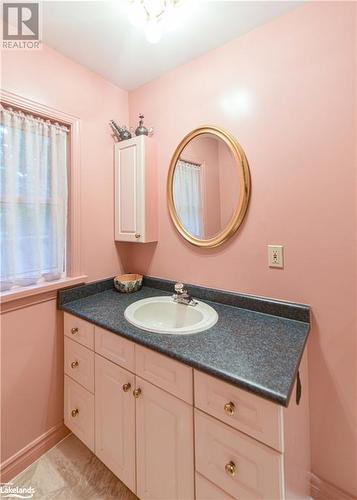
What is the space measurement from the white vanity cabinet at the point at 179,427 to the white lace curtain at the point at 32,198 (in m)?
0.39

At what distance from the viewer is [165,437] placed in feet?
3.12

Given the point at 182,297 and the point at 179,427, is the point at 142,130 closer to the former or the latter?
the point at 182,297

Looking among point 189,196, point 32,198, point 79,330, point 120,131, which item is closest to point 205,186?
point 189,196

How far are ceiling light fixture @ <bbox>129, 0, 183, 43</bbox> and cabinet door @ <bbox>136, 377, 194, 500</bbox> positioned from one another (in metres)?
1.55

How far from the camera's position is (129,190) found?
65.8 inches

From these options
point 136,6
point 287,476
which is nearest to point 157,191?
point 136,6

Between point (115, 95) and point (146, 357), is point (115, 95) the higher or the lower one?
the higher one

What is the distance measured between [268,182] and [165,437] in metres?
1.26

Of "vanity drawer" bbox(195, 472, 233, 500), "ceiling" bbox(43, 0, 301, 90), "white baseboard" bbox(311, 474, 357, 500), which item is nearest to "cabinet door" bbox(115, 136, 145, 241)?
"ceiling" bbox(43, 0, 301, 90)

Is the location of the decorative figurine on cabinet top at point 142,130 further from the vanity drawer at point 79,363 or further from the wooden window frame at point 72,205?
the vanity drawer at point 79,363

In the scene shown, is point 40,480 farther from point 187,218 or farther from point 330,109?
point 330,109

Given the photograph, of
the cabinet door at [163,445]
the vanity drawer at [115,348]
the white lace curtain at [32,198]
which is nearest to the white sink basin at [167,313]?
the vanity drawer at [115,348]

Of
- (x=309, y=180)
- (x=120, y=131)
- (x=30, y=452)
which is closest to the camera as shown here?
(x=309, y=180)

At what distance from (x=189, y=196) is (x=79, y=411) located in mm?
1429
